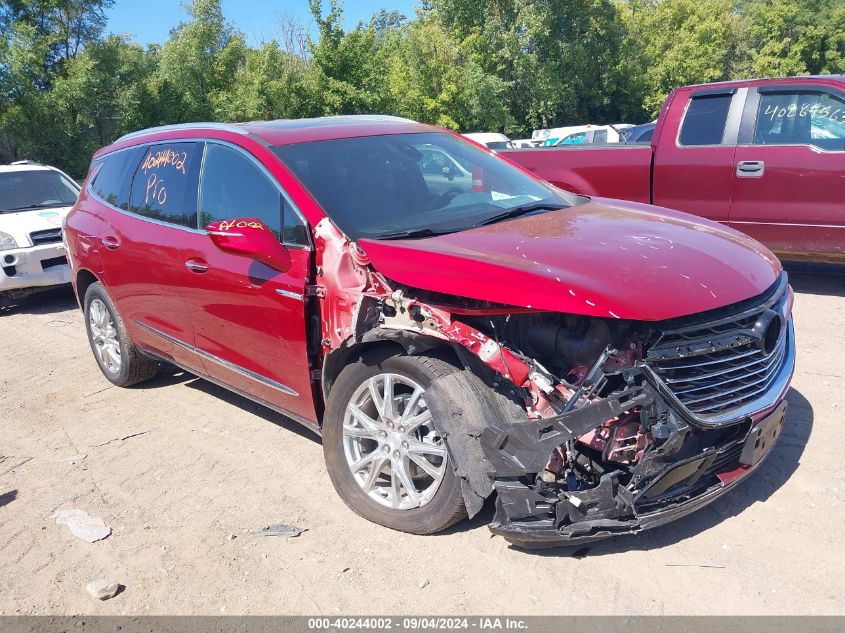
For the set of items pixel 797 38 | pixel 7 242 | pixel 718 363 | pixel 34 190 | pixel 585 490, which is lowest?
pixel 585 490

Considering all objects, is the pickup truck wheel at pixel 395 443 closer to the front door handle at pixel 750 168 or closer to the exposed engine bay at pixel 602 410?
the exposed engine bay at pixel 602 410

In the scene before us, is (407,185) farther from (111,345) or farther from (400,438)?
(111,345)

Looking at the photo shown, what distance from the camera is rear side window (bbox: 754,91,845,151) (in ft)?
21.2

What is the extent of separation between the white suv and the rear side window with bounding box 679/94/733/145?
6.92 m

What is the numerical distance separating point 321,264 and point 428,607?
1.61m

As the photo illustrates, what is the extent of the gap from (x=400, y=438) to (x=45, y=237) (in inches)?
282

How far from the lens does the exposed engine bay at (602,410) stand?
2.81 meters

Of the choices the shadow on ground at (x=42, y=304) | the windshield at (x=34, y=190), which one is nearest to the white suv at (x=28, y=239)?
the windshield at (x=34, y=190)

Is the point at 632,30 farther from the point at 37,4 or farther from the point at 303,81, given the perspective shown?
the point at 37,4

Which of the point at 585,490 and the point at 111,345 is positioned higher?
the point at 585,490

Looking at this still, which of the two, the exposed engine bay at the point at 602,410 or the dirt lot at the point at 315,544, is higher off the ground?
the exposed engine bay at the point at 602,410

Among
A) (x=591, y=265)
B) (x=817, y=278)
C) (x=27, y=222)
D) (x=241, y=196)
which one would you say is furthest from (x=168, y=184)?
(x=817, y=278)

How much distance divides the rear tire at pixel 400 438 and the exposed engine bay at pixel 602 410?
108mm

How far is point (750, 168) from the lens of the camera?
6758 millimetres
